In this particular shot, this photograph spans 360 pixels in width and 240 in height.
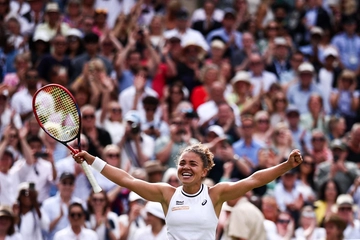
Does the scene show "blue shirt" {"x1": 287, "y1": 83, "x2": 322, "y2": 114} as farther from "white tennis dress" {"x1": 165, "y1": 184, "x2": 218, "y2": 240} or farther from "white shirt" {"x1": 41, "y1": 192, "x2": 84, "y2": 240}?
"white tennis dress" {"x1": 165, "y1": 184, "x2": 218, "y2": 240}

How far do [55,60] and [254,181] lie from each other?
7051mm

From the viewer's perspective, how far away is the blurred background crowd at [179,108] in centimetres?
1216

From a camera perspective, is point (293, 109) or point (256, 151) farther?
point (293, 109)

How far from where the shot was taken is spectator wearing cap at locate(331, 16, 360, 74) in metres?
18.3

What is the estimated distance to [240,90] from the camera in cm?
1566

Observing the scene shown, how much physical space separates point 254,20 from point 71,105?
32.9 feet

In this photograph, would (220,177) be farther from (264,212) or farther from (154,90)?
(154,90)

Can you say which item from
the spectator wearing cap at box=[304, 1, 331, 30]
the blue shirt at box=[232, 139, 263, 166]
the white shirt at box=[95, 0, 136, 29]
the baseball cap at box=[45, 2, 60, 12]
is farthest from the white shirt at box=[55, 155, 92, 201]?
the spectator wearing cap at box=[304, 1, 331, 30]

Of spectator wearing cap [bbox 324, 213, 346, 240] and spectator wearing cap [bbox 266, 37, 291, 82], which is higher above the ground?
spectator wearing cap [bbox 266, 37, 291, 82]

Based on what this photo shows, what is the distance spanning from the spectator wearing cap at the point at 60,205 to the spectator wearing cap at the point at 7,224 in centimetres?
66

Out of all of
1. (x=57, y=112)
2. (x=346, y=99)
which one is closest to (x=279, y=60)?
(x=346, y=99)

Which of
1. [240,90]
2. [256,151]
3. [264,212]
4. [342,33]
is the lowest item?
[264,212]

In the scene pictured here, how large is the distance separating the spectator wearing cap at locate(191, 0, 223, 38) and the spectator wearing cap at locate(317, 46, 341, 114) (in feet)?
6.45

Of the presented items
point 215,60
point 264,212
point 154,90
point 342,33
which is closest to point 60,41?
point 154,90
